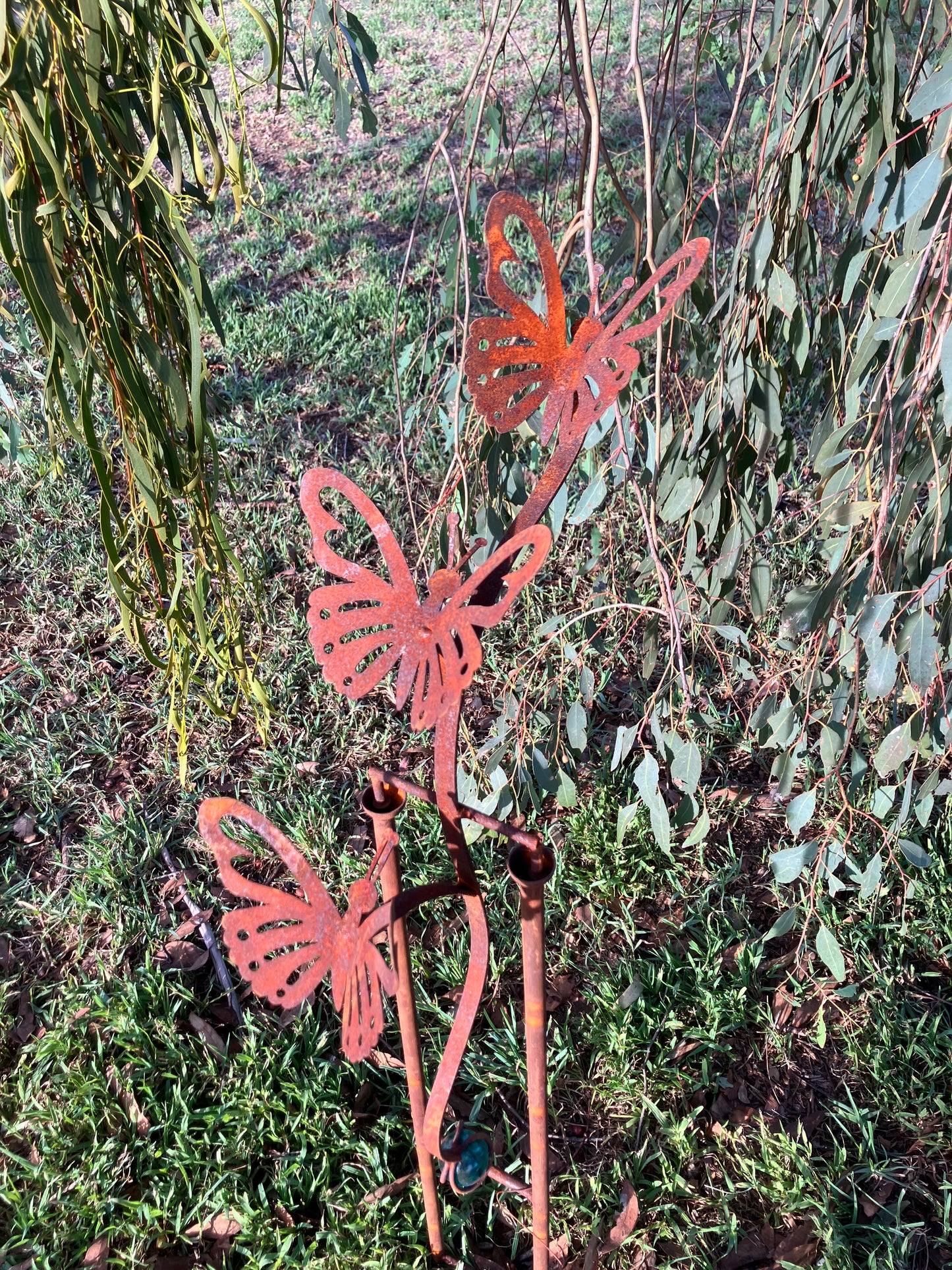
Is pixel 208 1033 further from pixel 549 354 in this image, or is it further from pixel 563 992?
pixel 549 354

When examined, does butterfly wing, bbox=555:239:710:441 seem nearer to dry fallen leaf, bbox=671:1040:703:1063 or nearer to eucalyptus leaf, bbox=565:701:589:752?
eucalyptus leaf, bbox=565:701:589:752

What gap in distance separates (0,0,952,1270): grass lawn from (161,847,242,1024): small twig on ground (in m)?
0.02

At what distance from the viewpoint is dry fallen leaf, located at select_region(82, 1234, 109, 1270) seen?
1.28 meters

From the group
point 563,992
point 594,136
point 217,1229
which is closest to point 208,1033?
point 217,1229

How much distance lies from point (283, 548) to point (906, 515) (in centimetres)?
157

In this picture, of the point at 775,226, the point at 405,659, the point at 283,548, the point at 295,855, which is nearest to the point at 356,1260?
the point at 295,855

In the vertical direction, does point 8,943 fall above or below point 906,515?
below

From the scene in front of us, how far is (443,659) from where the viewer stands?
81 cm

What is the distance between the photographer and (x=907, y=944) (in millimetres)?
1590

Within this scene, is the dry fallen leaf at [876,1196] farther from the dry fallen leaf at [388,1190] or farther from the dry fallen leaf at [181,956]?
the dry fallen leaf at [181,956]

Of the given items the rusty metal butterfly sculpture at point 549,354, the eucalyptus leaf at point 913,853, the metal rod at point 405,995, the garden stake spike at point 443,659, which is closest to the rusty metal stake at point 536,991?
the garden stake spike at point 443,659

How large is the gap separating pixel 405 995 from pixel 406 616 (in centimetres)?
44

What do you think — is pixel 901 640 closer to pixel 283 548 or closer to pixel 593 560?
pixel 593 560

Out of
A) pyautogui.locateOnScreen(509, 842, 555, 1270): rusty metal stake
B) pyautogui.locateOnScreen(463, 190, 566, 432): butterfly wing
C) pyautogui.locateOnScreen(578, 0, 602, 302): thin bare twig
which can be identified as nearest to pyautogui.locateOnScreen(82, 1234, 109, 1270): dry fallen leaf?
pyautogui.locateOnScreen(509, 842, 555, 1270): rusty metal stake
